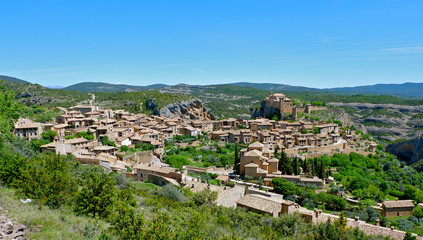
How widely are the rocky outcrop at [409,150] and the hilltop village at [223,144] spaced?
27.2 metres

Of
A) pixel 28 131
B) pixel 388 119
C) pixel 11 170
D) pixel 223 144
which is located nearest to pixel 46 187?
pixel 11 170

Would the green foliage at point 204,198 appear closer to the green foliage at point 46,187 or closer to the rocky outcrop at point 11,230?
the green foliage at point 46,187

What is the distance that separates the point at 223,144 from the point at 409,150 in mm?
59578

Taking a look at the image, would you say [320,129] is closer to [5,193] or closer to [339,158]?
[339,158]

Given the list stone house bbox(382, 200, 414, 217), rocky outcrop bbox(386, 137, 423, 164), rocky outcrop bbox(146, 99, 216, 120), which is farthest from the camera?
rocky outcrop bbox(386, 137, 423, 164)

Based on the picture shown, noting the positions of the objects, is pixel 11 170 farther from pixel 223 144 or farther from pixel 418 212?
pixel 223 144

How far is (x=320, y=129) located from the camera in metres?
55.5

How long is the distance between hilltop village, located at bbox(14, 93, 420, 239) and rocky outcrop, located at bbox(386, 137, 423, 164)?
27.2 metres

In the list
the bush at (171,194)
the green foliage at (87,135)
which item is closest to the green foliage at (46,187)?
the bush at (171,194)

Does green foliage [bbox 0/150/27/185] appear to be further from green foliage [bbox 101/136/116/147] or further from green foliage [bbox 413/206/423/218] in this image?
green foliage [bbox 413/206/423/218]

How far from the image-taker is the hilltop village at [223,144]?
933 inches

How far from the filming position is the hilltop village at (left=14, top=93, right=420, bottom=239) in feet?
77.7

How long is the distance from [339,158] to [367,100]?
132m

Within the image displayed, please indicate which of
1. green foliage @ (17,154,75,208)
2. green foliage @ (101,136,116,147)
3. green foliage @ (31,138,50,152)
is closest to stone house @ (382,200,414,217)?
green foliage @ (17,154,75,208)
